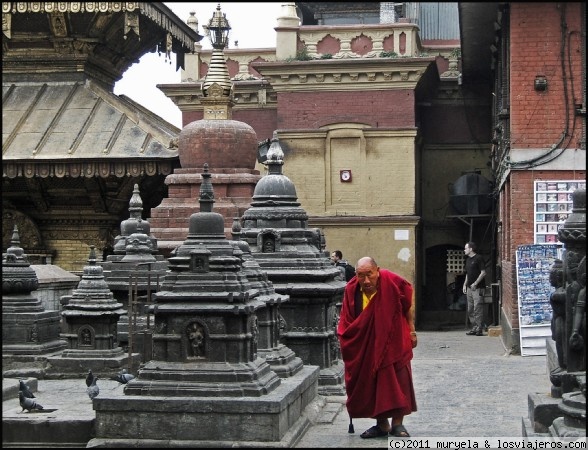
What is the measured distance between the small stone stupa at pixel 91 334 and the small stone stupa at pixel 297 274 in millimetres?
1827

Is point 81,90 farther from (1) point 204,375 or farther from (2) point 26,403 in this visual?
(1) point 204,375

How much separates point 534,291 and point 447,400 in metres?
5.29

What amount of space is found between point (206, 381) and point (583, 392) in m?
3.13

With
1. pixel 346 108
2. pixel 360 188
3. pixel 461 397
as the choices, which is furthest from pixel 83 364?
pixel 346 108

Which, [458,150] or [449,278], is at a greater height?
[458,150]

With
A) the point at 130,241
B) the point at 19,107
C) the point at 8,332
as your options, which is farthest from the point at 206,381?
the point at 19,107

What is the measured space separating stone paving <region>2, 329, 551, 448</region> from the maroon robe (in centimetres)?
33

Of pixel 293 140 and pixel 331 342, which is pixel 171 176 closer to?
pixel 293 140

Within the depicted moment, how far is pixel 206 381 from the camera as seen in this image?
983 cm

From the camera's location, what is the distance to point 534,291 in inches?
723

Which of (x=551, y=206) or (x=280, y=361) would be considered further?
(x=551, y=206)

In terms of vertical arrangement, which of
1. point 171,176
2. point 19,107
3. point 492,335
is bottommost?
point 492,335

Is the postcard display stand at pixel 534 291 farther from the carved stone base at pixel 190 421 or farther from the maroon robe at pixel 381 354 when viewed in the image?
the carved stone base at pixel 190 421

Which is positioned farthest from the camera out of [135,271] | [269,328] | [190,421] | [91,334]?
[135,271]
